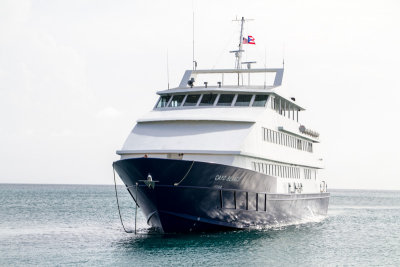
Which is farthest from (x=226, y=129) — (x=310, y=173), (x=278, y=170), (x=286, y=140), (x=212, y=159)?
(x=310, y=173)

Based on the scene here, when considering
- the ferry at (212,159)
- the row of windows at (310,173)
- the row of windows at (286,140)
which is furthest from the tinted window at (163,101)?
the row of windows at (310,173)

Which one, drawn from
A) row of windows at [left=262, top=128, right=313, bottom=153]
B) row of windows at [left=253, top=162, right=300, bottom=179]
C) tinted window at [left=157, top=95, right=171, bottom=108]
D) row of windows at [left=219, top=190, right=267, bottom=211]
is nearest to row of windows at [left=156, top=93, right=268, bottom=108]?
tinted window at [left=157, top=95, right=171, bottom=108]

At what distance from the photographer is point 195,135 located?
2658 centimetres

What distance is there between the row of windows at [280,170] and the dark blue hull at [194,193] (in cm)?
89

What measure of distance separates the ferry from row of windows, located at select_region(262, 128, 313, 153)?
5 centimetres

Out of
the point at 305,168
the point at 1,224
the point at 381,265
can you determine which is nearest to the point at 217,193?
the point at 381,265

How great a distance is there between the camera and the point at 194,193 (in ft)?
80.0

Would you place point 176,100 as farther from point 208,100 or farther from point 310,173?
point 310,173

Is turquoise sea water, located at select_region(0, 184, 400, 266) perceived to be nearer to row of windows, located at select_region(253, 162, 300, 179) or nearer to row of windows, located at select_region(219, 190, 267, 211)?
row of windows, located at select_region(219, 190, 267, 211)

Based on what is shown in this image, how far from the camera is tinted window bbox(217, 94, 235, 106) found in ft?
95.2

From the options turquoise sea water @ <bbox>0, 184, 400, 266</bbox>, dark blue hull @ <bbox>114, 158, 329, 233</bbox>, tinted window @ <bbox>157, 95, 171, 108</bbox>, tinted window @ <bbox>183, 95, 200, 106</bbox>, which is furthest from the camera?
tinted window @ <bbox>157, 95, 171, 108</bbox>

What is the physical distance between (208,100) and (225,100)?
0.78m

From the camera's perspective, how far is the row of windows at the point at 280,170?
92.7 feet

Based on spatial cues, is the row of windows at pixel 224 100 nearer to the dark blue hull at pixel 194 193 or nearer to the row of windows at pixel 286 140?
the row of windows at pixel 286 140
